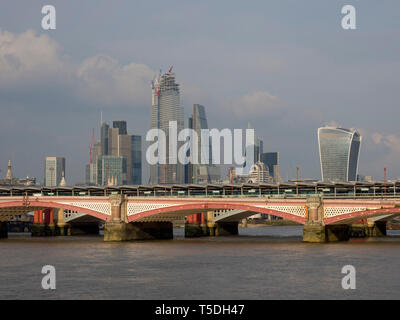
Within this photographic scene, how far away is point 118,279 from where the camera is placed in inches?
2298

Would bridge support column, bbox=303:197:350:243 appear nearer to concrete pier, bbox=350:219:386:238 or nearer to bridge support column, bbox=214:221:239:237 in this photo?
concrete pier, bbox=350:219:386:238

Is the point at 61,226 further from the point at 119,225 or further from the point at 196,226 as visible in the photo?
the point at 119,225

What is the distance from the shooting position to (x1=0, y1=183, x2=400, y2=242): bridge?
94.8 m

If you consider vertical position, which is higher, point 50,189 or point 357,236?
point 50,189

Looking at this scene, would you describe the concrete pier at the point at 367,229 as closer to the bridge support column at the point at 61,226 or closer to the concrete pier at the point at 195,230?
the concrete pier at the point at 195,230

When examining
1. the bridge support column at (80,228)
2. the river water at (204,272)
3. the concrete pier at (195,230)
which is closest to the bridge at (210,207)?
the concrete pier at (195,230)

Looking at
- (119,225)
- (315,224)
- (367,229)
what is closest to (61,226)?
(119,225)

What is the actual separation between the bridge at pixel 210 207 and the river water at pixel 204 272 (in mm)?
6043

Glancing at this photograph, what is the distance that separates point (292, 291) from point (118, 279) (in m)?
15.9

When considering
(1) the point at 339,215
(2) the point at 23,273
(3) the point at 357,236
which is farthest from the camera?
(3) the point at 357,236

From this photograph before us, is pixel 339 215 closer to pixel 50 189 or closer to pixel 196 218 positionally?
pixel 196 218

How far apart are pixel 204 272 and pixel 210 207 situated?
131 feet

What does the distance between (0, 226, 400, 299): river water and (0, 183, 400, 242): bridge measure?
6043 mm

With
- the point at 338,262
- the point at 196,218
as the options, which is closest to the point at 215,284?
the point at 338,262
